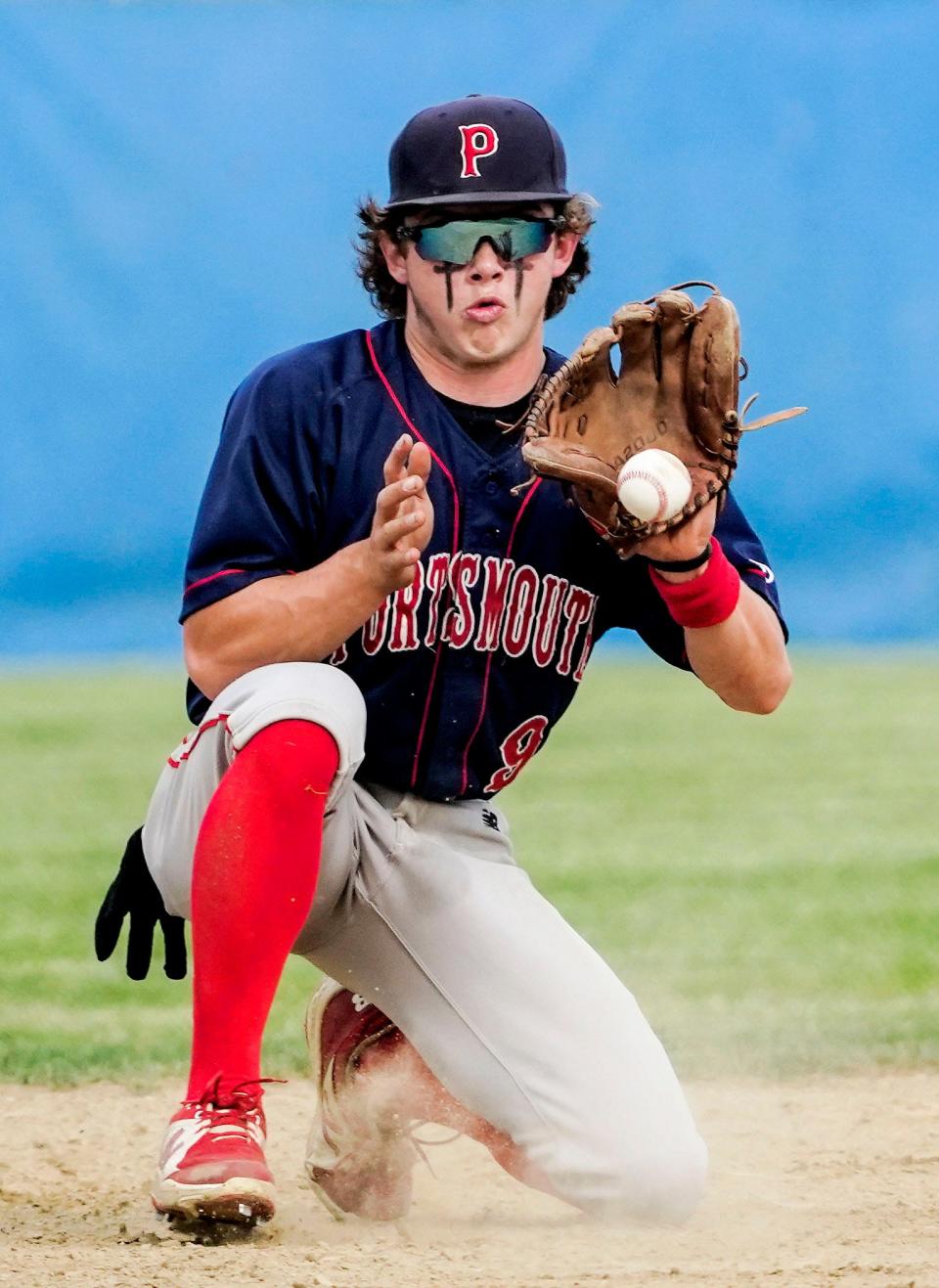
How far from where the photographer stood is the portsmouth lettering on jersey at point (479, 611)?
2488 millimetres

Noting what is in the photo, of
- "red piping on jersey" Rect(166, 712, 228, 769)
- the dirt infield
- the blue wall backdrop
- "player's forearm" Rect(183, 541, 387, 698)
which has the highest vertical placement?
the blue wall backdrop

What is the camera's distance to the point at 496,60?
9.40m

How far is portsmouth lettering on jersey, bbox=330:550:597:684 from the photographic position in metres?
2.49

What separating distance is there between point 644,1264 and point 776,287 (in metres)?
7.90

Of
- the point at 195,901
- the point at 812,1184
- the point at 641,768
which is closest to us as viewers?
the point at 195,901

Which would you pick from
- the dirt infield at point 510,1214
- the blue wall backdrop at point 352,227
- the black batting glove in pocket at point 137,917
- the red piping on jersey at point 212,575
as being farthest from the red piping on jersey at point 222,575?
the blue wall backdrop at point 352,227

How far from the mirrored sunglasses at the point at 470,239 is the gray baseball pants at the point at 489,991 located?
24.4 inches

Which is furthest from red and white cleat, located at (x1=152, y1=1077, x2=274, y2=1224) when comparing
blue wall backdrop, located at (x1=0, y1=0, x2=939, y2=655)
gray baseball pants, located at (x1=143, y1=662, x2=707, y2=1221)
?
blue wall backdrop, located at (x1=0, y1=0, x2=939, y2=655)

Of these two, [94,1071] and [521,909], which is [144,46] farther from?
[521,909]

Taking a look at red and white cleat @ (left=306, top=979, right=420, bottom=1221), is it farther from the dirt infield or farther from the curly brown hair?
the curly brown hair

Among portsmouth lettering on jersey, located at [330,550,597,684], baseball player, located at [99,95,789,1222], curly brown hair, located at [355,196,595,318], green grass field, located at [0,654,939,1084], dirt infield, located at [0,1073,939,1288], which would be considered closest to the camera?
dirt infield, located at [0,1073,939,1288]

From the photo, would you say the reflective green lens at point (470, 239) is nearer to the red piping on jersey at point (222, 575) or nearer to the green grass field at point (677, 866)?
the red piping on jersey at point (222, 575)

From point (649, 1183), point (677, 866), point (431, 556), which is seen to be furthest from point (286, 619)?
point (677, 866)

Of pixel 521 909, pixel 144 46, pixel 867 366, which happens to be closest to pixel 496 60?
pixel 144 46
